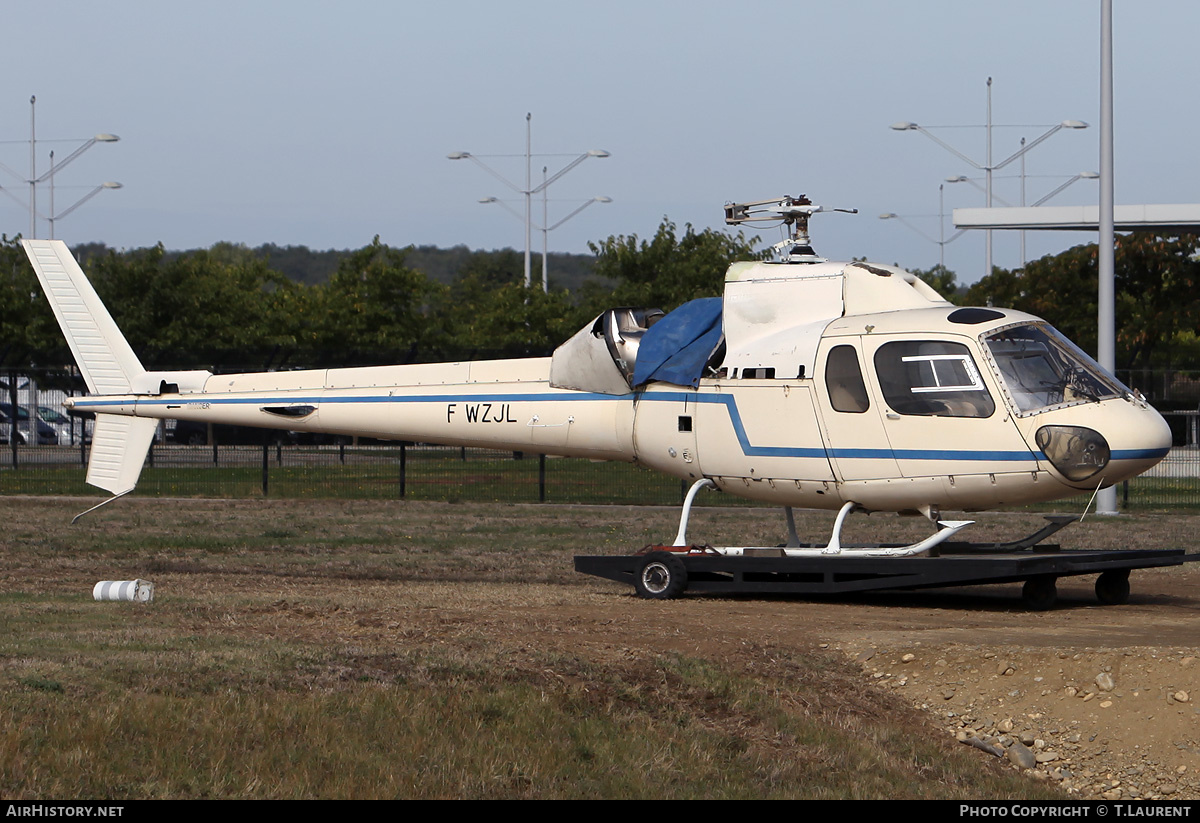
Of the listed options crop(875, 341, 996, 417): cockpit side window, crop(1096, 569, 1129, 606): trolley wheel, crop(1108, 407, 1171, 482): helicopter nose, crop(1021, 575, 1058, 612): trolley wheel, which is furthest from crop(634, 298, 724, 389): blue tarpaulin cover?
crop(1096, 569, 1129, 606): trolley wheel

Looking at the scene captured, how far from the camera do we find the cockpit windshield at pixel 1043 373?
12.7 meters

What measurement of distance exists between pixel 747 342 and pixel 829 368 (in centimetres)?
99

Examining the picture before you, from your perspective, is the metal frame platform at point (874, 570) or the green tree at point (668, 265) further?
the green tree at point (668, 265)

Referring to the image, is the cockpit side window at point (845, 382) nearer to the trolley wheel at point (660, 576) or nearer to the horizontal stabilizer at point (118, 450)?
the trolley wheel at point (660, 576)

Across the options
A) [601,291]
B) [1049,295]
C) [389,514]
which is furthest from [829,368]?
[601,291]

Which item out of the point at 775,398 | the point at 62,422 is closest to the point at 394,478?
the point at 62,422

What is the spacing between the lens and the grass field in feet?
25.8

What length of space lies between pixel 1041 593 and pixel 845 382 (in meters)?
2.87

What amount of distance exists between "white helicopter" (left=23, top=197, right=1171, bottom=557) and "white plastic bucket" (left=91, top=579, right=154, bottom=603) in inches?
120

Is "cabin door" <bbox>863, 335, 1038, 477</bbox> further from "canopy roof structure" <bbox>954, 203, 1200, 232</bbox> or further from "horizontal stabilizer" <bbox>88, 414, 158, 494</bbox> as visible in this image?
"canopy roof structure" <bbox>954, 203, 1200, 232</bbox>

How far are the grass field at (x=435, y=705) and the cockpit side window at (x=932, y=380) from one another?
8.87ft

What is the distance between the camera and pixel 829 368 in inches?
526

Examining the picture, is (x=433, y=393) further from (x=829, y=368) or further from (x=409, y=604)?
(x=829, y=368)

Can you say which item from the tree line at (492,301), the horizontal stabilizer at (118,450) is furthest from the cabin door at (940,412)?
the tree line at (492,301)
